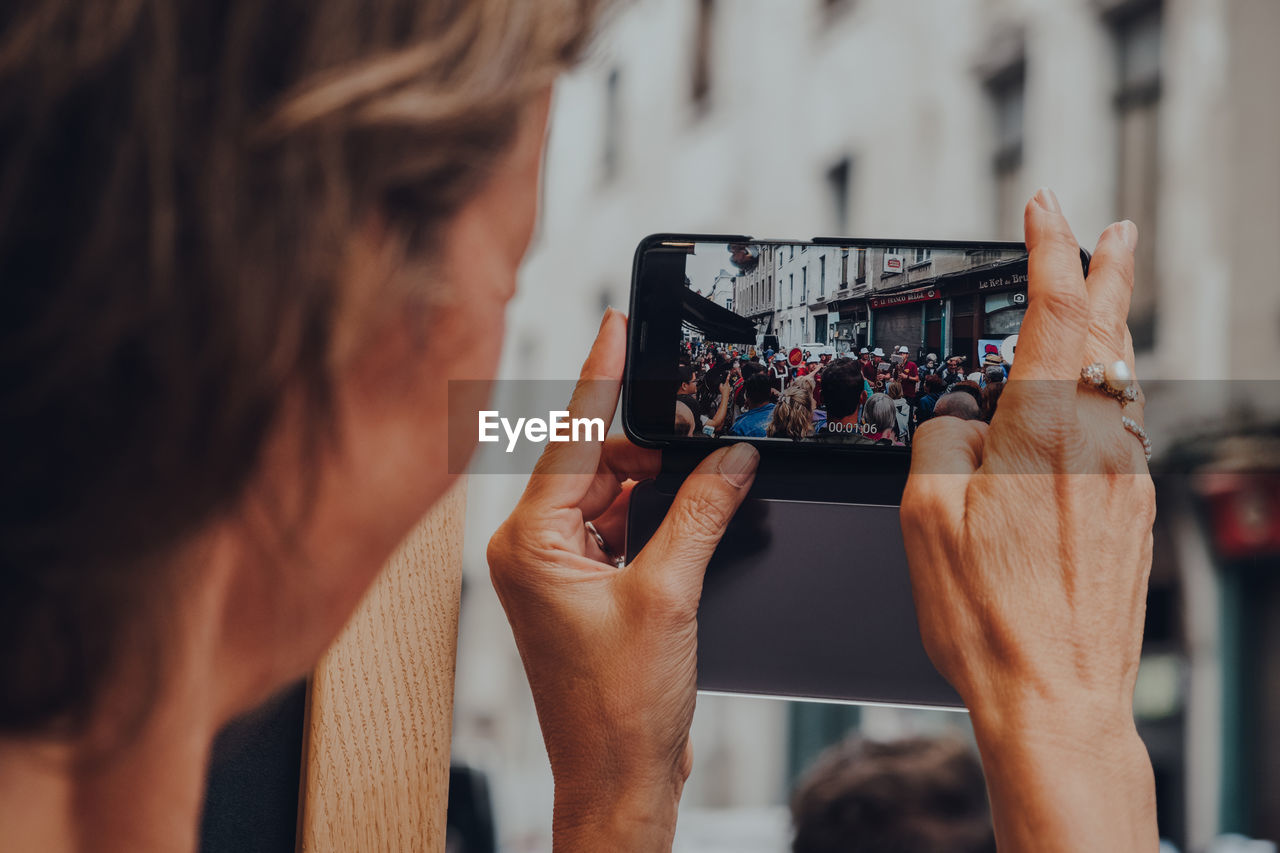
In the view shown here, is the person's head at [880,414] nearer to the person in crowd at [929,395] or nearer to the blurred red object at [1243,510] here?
the person in crowd at [929,395]

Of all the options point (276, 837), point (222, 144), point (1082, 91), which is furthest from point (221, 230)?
point (1082, 91)

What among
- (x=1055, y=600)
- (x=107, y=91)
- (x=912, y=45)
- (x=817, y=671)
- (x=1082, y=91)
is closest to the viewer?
(x=107, y=91)

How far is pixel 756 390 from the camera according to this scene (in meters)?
0.85

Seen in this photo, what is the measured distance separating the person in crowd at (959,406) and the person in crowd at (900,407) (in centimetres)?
2

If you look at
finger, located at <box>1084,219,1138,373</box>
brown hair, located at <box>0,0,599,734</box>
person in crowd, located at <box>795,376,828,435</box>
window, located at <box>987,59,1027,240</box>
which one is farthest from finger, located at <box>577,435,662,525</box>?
window, located at <box>987,59,1027,240</box>

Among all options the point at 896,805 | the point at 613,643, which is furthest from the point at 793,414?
the point at 896,805

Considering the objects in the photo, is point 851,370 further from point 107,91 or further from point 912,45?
point 912,45

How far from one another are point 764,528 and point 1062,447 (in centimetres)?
24

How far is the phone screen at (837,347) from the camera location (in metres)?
0.84

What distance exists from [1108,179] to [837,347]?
4560 mm

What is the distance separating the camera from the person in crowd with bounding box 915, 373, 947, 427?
85cm

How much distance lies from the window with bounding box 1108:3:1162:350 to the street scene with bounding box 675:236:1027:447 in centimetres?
429

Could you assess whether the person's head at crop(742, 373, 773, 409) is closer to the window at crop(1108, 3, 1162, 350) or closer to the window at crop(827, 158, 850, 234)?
the window at crop(1108, 3, 1162, 350)

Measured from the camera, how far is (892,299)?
87 cm
